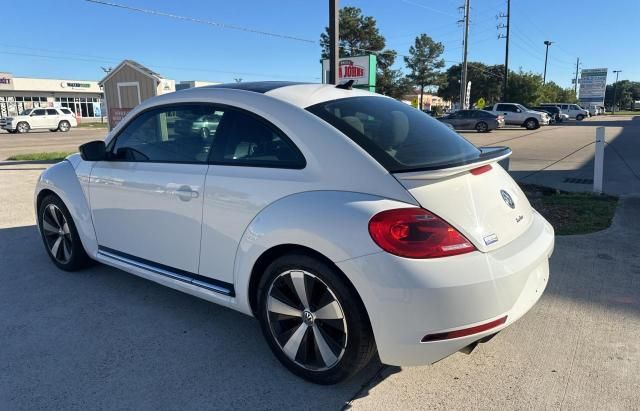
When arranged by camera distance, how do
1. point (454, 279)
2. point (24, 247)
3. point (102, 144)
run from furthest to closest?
point (24, 247) → point (102, 144) → point (454, 279)

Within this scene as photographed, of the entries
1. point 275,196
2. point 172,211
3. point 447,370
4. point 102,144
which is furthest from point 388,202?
point 102,144

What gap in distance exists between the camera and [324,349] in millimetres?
2555

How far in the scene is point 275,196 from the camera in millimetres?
2633

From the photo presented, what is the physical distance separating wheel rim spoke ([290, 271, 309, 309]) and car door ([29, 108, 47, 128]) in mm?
39893

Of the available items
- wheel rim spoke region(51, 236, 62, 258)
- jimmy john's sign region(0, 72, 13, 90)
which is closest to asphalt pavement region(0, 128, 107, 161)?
wheel rim spoke region(51, 236, 62, 258)

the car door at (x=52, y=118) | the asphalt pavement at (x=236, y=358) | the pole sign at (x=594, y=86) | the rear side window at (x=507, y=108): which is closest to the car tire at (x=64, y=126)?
the car door at (x=52, y=118)

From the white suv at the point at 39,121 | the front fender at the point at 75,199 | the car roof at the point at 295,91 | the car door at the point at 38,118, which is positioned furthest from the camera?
the car door at the point at 38,118

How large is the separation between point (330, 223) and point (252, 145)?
84cm

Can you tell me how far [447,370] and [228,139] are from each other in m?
1.94

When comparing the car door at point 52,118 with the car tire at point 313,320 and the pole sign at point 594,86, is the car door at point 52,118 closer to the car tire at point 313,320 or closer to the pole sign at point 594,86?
the car tire at point 313,320

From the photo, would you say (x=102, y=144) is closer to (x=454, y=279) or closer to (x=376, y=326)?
(x=376, y=326)

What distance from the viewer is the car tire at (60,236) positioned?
419 cm

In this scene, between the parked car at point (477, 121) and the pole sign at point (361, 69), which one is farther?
the parked car at point (477, 121)

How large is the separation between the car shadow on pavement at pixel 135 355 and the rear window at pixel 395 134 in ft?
4.11
